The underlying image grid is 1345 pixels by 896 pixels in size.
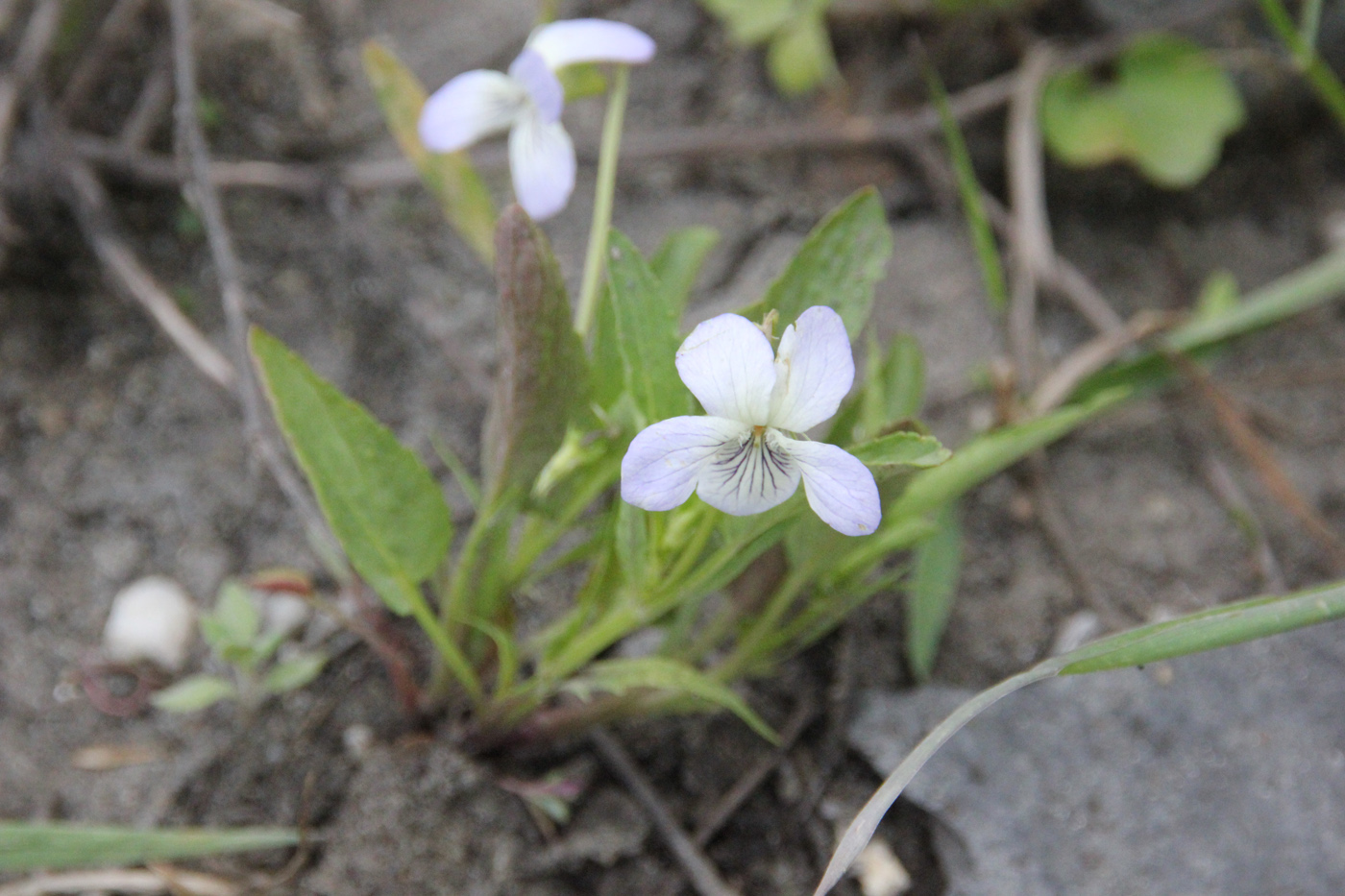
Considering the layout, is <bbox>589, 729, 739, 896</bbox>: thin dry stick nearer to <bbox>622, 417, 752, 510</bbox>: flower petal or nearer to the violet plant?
the violet plant

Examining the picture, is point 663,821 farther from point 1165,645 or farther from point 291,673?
point 1165,645

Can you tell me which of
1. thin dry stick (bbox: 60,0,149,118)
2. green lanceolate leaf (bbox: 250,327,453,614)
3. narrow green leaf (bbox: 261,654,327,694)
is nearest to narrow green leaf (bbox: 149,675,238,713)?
narrow green leaf (bbox: 261,654,327,694)

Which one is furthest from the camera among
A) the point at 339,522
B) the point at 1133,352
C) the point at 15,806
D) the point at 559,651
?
the point at 1133,352

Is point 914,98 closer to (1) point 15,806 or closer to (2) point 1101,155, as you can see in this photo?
(2) point 1101,155

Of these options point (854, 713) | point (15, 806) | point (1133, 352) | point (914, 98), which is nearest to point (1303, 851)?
point (854, 713)

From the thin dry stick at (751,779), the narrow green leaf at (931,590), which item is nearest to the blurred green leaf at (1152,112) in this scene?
the narrow green leaf at (931,590)

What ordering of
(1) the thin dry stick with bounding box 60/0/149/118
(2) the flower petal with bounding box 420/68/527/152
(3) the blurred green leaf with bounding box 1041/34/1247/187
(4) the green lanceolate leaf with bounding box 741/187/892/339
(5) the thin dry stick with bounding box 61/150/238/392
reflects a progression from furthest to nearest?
(3) the blurred green leaf with bounding box 1041/34/1247/187
(1) the thin dry stick with bounding box 60/0/149/118
(5) the thin dry stick with bounding box 61/150/238/392
(2) the flower petal with bounding box 420/68/527/152
(4) the green lanceolate leaf with bounding box 741/187/892/339
